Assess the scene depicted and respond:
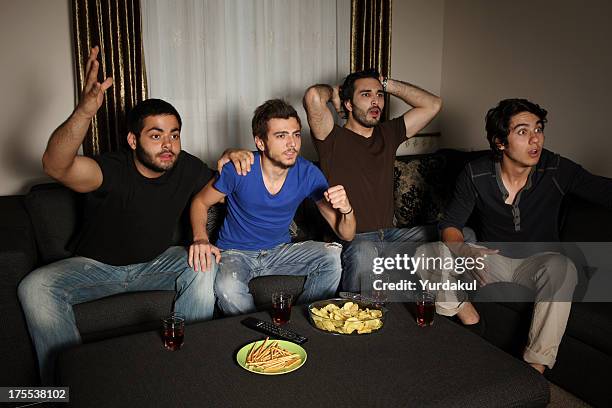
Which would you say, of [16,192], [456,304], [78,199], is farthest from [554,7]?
[16,192]

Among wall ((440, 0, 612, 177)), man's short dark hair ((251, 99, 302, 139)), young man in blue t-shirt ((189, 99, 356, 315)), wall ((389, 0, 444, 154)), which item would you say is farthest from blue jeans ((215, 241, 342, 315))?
wall ((389, 0, 444, 154))

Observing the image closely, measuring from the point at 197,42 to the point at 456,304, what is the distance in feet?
6.94

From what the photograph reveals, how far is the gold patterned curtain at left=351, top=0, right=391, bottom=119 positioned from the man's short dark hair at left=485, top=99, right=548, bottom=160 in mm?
1357

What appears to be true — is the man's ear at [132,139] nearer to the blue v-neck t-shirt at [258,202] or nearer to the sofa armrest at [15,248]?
the blue v-neck t-shirt at [258,202]

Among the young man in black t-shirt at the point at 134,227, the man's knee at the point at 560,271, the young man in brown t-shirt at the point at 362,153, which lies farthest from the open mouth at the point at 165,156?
the man's knee at the point at 560,271

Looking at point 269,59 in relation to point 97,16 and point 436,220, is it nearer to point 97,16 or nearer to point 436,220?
point 97,16

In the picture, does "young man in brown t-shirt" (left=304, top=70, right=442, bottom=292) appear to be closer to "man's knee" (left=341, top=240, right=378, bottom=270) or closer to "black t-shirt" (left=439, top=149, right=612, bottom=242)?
"man's knee" (left=341, top=240, right=378, bottom=270)

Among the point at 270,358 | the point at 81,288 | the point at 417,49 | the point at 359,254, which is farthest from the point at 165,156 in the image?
the point at 417,49

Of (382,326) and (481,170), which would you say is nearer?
(382,326)

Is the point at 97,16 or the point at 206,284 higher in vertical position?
the point at 97,16

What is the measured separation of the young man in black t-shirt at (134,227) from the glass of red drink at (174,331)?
65 cm

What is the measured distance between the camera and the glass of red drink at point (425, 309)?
6.16ft

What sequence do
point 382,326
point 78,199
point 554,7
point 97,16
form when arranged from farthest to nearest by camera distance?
1. point 554,7
2. point 97,16
3. point 78,199
4. point 382,326

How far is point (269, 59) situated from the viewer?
354cm
